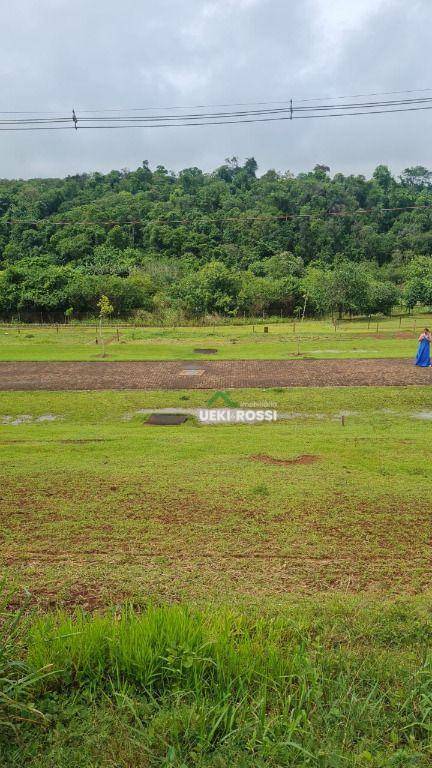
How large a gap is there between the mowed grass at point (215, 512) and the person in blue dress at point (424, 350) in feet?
31.4

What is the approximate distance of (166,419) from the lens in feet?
47.1

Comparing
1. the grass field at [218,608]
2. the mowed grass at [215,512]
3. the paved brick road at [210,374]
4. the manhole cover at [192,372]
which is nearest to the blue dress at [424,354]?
the paved brick road at [210,374]

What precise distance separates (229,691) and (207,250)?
191 ft

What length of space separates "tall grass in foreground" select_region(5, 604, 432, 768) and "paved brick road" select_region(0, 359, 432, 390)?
14611mm

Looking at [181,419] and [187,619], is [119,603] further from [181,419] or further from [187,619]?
[181,419]

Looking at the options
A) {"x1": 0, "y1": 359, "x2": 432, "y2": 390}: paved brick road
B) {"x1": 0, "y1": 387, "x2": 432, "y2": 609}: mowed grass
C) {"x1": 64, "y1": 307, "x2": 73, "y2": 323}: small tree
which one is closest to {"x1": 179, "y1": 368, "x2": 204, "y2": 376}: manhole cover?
{"x1": 0, "y1": 359, "x2": 432, "y2": 390}: paved brick road

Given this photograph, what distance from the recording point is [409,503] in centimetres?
752

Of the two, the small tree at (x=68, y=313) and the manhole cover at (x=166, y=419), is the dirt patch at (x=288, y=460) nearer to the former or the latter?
the manhole cover at (x=166, y=419)

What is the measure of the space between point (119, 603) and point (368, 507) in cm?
373

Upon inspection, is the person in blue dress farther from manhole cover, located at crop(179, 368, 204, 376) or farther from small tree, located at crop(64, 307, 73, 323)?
small tree, located at crop(64, 307, 73, 323)

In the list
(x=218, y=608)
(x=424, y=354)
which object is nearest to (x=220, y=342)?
(x=424, y=354)

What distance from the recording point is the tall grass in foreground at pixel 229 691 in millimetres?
3324

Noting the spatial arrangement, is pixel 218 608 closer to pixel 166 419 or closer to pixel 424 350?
pixel 166 419

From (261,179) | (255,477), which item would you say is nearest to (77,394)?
(255,477)
